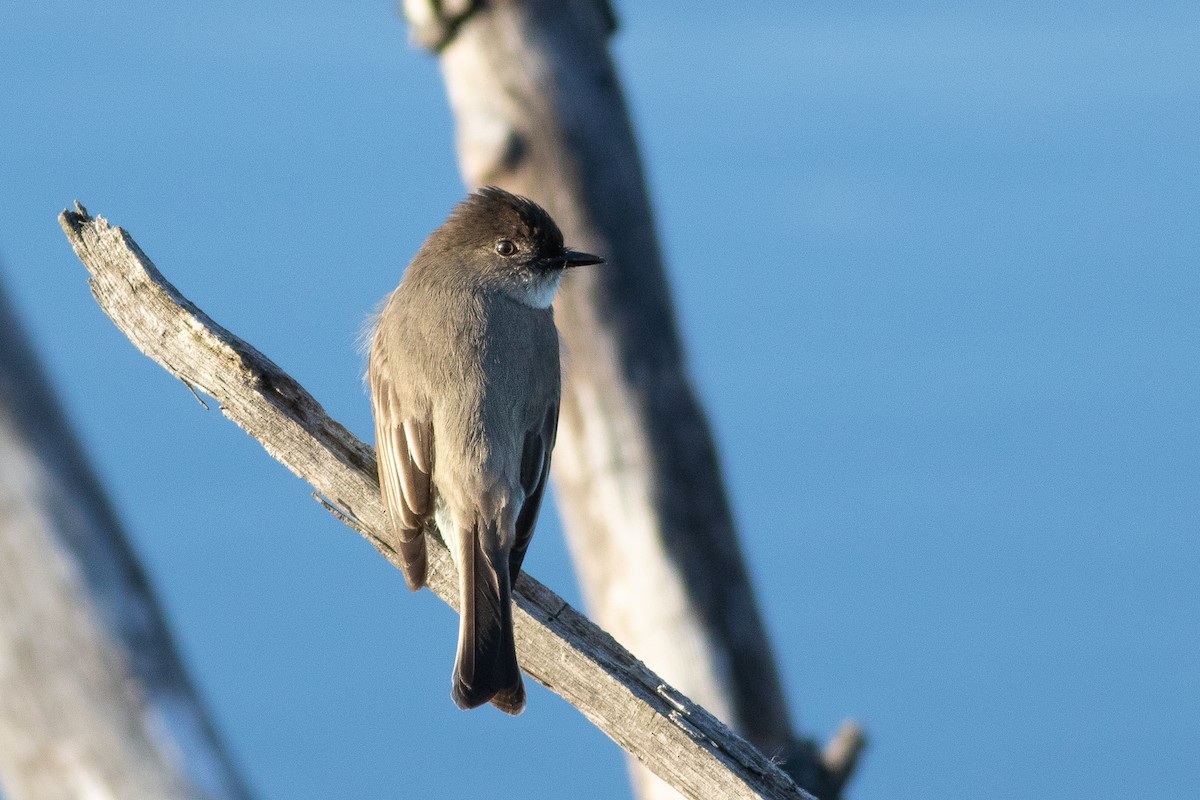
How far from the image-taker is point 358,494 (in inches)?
172

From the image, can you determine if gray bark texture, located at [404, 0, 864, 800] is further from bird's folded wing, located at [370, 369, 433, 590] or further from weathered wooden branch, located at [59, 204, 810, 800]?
weathered wooden branch, located at [59, 204, 810, 800]

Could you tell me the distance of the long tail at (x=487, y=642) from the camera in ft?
13.6

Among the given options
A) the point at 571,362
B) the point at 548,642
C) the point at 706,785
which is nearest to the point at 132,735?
the point at 548,642

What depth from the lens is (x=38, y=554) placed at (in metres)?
3.98

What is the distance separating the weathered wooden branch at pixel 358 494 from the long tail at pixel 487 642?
0.18ft

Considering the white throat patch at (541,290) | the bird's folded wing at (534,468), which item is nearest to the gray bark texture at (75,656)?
the bird's folded wing at (534,468)

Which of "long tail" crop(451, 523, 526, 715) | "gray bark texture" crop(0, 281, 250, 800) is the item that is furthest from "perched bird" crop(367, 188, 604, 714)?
"gray bark texture" crop(0, 281, 250, 800)

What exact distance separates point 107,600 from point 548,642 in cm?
115

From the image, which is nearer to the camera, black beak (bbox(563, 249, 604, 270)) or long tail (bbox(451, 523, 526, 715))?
long tail (bbox(451, 523, 526, 715))

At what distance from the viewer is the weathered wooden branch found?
12.1 feet

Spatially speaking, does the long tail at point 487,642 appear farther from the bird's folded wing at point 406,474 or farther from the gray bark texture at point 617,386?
the gray bark texture at point 617,386

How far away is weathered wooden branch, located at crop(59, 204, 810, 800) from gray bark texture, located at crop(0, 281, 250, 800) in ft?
1.15

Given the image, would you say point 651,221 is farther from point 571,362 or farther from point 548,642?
point 548,642

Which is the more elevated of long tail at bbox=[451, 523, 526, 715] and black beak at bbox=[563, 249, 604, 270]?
black beak at bbox=[563, 249, 604, 270]
